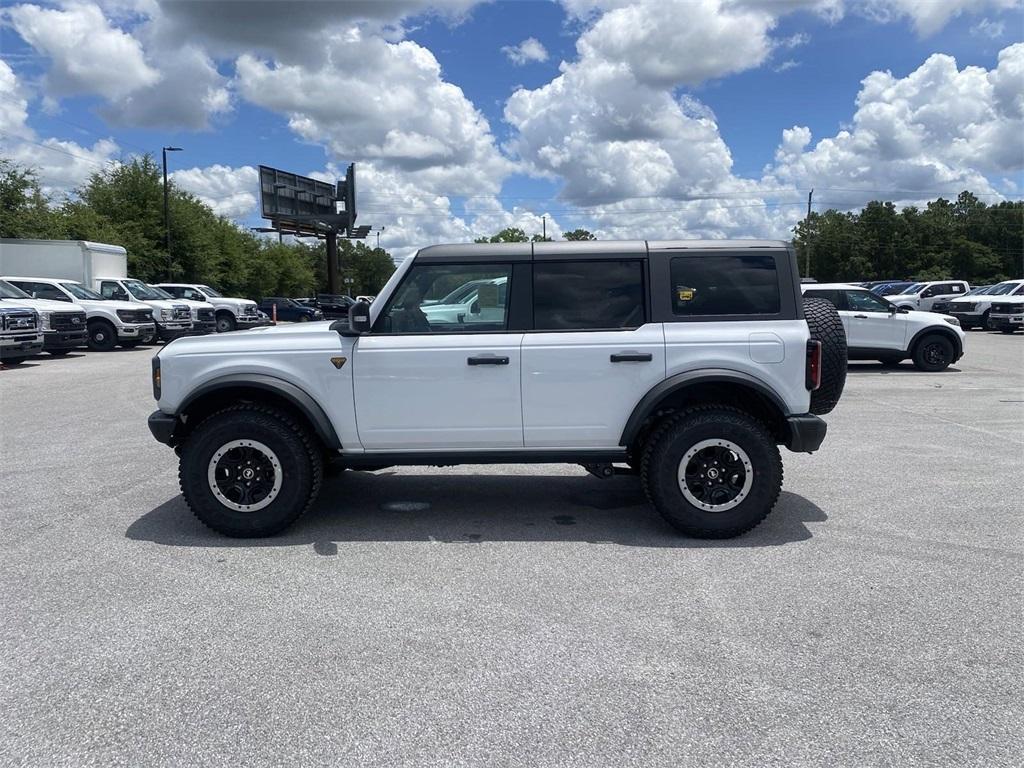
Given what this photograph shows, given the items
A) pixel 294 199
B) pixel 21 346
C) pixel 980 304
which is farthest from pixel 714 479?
pixel 294 199

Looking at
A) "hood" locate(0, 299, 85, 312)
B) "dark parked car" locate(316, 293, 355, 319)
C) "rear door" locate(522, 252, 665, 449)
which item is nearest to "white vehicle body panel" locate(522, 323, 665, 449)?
"rear door" locate(522, 252, 665, 449)

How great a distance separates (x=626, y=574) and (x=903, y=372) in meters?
12.7

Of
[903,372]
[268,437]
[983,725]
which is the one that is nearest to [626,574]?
[983,725]

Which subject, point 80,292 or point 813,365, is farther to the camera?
point 80,292

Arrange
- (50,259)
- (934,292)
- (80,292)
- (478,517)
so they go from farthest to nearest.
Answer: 1. (934,292)
2. (50,259)
3. (80,292)
4. (478,517)

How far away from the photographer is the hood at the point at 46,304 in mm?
16750

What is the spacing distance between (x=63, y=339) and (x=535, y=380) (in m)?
16.7

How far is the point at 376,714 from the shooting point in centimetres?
Result: 303

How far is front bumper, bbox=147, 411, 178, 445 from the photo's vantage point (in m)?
5.07

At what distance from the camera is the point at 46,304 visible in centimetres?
1822

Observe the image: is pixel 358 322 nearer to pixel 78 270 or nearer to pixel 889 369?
pixel 889 369

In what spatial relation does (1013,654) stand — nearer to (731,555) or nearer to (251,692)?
(731,555)

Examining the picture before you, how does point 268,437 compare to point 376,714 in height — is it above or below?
above

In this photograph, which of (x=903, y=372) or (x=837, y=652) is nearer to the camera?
(x=837, y=652)
